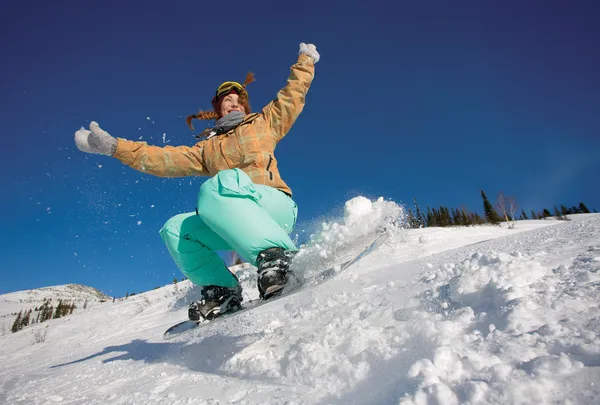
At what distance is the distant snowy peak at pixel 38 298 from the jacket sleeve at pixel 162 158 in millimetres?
68383

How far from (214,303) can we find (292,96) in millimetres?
1882

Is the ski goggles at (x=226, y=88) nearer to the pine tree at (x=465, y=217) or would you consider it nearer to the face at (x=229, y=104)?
the face at (x=229, y=104)

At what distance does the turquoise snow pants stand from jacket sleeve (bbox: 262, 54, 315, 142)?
74 cm

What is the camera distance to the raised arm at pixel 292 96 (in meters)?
2.72

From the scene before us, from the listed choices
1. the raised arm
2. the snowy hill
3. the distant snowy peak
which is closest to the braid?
the raised arm

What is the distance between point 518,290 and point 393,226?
2.92ft

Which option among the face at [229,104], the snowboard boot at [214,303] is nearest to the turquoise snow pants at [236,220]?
the snowboard boot at [214,303]

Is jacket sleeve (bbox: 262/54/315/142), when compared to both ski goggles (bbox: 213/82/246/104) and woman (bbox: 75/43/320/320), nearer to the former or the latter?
woman (bbox: 75/43/320/320)

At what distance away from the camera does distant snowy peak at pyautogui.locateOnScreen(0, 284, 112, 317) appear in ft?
218

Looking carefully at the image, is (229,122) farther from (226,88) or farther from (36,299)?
(36,299)

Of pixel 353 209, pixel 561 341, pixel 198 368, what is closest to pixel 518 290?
pixel 561 341

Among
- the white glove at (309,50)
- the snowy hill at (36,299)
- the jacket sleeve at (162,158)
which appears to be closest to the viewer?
the jacket sleeve at (162,158)

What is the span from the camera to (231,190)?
197 cm

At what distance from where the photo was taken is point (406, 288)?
2078mm
